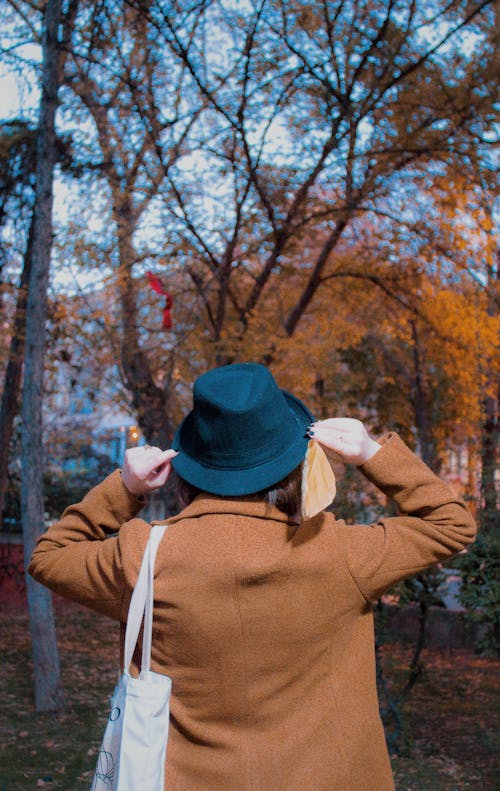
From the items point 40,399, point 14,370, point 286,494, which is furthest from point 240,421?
point 14,370

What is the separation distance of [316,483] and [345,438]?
0.49ft

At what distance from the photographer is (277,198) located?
759 cm

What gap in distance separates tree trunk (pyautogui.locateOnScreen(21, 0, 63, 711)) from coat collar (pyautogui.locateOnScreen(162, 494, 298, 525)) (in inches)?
198

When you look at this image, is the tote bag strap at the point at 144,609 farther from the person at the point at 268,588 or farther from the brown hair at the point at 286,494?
the brown hair at the point at 286,494

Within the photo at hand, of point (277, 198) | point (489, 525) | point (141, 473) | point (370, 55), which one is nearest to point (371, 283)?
point (277, 198)

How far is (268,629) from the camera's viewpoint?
5.23ft

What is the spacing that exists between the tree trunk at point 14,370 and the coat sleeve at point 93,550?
6453 millimetres

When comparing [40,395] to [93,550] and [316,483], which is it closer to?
[93,550]

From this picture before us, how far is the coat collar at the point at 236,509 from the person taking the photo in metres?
1.63

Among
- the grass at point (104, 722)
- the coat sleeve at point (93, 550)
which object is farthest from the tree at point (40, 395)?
the coat sleeve at point (93, 550)

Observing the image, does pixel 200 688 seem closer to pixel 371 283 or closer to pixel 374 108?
pixel 374 108

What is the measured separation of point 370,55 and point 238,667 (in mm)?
6358

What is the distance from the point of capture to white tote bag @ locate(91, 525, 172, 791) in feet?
5.05

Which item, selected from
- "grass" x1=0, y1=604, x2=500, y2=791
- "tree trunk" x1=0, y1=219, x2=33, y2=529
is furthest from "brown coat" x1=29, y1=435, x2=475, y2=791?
"tree trunk" x1=0, y1=219, x2=33, y2=529
